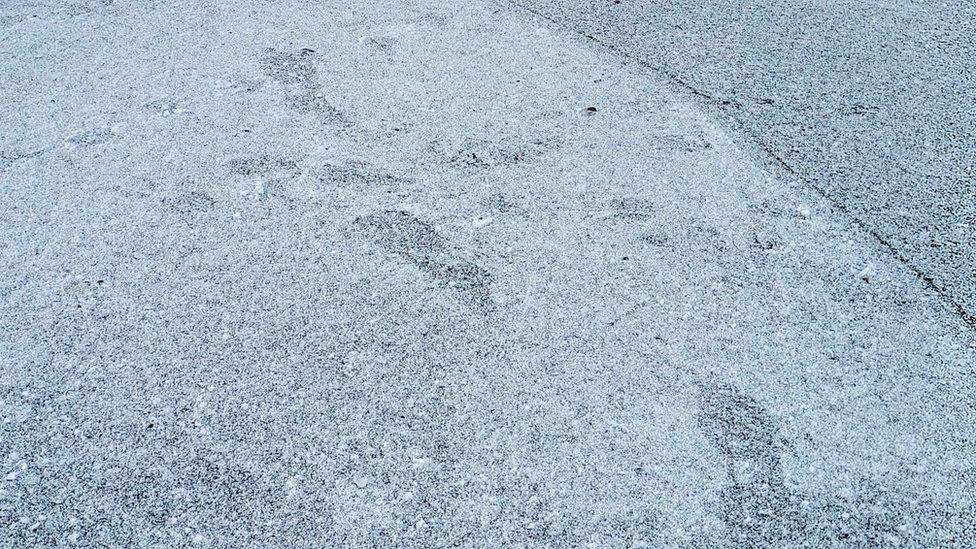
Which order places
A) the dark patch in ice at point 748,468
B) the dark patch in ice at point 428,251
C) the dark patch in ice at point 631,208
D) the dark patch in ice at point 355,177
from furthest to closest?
the dark patch in ice at point 355,177 < the dark patch in ice at point 631,208 < the dark patch in ice at point 428,251 < the dark patch in ice at point 748,468

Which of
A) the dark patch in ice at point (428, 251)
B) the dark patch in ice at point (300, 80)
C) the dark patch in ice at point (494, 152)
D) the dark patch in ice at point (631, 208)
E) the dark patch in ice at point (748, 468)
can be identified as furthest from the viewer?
the dark patch in ice at point (300, 80)

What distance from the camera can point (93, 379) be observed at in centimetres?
248

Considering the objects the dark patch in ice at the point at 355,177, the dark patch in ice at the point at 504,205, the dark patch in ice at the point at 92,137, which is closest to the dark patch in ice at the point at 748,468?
the dark patch in ice at the point at 504,205

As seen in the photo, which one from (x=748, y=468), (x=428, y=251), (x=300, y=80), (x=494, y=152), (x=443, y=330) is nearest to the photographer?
(x=748, y=468)

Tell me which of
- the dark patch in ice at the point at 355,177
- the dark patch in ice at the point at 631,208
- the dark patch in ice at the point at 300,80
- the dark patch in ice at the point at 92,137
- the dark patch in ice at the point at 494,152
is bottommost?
the dark patch in ice at the point at 92,137

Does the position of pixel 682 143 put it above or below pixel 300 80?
above

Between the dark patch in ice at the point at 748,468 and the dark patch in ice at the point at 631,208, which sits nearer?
the dark patch in ice at the point at 748,468

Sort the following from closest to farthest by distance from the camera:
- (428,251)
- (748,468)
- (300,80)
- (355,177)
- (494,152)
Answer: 1. (748,468)
2. (428,251)
3. (355,177)
4. (494,152)
5. (300,80)

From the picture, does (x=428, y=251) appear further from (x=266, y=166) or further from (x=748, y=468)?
(x=748, y=468)

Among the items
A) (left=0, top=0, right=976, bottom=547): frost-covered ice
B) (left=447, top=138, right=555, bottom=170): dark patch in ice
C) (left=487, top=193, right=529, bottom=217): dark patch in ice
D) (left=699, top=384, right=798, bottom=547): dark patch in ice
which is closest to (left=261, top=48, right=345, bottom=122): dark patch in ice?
(left=0, top=0, right=976, bottom=547): frost-covered ice

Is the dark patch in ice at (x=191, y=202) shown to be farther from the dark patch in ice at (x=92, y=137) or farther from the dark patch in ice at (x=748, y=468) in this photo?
the dark patch in ice at (x=748, y=468)

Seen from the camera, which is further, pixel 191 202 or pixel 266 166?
pixel 266 166

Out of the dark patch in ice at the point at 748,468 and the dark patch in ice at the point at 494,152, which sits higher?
the dark patch in ice at the point at 494,152

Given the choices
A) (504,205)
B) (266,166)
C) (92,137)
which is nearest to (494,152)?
(504,205)
